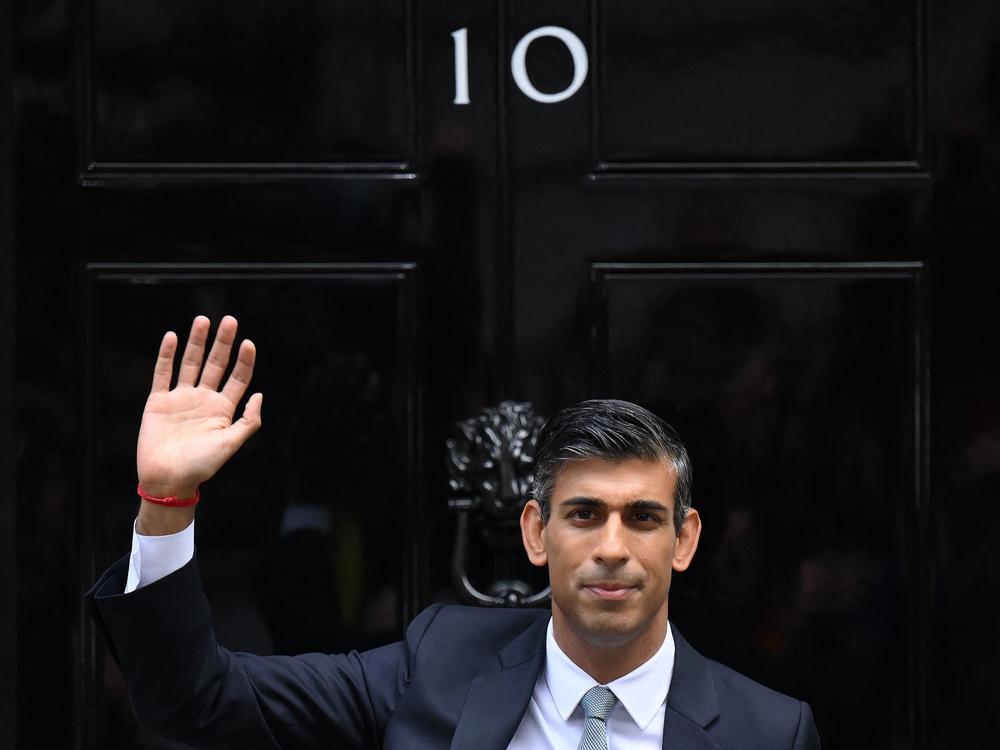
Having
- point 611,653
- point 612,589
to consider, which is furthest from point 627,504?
point 611,653

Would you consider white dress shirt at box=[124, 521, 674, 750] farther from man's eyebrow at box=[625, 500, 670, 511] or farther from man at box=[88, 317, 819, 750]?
man's eyebrow at box=[625, 500, 670, 511]

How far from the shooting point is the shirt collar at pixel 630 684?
114 inches

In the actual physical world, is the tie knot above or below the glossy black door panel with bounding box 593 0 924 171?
below

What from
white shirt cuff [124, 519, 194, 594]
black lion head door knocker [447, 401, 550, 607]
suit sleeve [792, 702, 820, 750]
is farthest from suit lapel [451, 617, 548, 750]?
white shirt cuff [124, 519, 194, 594]

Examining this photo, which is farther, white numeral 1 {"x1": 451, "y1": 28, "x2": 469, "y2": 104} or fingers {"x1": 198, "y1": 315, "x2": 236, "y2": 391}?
white numeral 1 {"x1": 451, "y1": 28, "x2": 469, "y2": 104}

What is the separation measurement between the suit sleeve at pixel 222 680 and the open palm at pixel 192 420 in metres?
0.19

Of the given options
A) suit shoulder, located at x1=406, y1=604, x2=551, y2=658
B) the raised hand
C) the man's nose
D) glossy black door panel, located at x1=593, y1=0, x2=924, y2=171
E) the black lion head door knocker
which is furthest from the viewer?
glossy black door panel, located at x1=593, y1=0, x2=924, y2=171

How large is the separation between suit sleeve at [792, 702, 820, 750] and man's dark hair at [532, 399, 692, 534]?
416 millimetres

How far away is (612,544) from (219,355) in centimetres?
78

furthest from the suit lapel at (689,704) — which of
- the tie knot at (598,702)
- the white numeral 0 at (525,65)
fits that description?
the white numeral 0 at (525,65)

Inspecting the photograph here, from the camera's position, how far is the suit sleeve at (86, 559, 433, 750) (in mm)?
2699

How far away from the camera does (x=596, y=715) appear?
9.34ft

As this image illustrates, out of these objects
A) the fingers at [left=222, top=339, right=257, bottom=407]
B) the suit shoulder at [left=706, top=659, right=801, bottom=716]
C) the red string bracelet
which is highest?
the fingers at [left=222, top=339, right=257, bottom=407]

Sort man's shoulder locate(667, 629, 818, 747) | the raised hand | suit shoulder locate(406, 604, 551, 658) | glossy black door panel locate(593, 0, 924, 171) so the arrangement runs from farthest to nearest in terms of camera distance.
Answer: glossy black door panel locate(593, 0, 924, 171) → suit shoulder locate(406, 604, 551, 658) → man's shoulder locate(667, 629, 818, 747) → the raised hand
